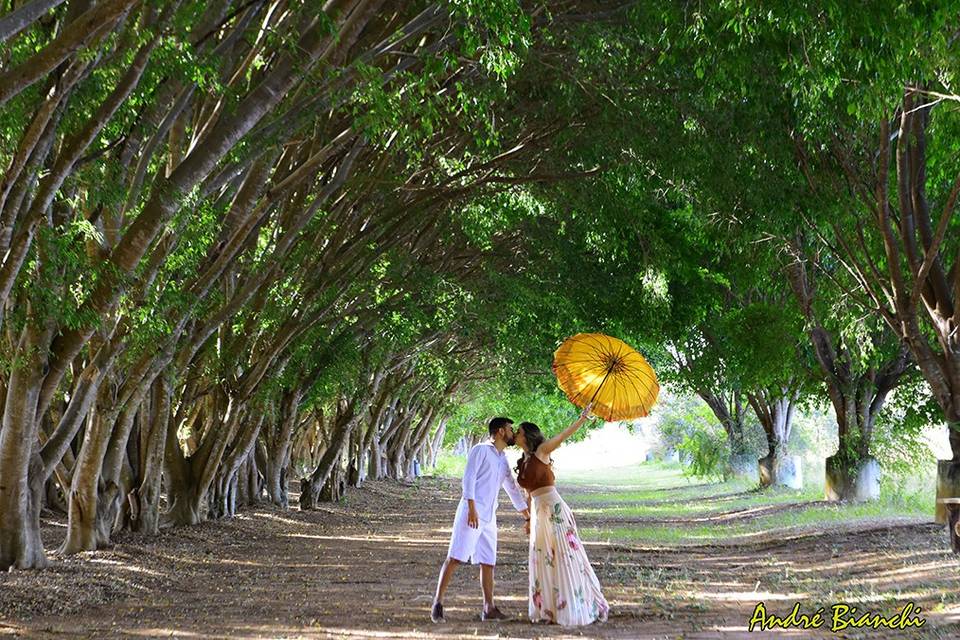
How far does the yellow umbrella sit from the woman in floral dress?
0.31 meters

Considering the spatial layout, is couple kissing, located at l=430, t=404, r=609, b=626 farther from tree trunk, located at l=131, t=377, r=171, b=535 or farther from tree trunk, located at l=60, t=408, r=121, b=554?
tree trunk, located at l=131, t=377, r=171, b=535

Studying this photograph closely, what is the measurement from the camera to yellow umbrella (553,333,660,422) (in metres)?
8.52

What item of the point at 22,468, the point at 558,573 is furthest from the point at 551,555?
the point at 22,468

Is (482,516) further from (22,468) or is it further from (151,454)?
(151,454)

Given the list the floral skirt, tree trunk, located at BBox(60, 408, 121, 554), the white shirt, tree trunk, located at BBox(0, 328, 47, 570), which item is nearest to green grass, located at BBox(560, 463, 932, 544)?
tree trunk, located at BBox(60, 408, 121, 554)

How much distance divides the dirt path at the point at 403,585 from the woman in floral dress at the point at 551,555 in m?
0.20

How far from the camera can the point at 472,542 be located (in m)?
8.27

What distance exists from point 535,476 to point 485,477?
41 centimetres

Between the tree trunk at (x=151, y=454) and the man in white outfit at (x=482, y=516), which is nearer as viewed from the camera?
the man in white outfit at (x=482, y=516)

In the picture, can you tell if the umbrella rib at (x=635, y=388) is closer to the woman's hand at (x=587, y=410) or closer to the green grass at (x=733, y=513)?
the woman's hand at (x=587, y=410)

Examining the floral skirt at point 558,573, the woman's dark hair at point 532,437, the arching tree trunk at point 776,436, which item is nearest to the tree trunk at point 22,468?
the woman's dark hair at point 532,437

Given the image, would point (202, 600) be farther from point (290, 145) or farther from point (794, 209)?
point (794, 209)

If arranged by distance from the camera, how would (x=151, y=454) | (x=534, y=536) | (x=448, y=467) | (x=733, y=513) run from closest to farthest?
(x=534, y=536) < (x=151, y=454) < (x=733, y=513) < (x=448, y=467)

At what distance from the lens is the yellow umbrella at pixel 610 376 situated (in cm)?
852
